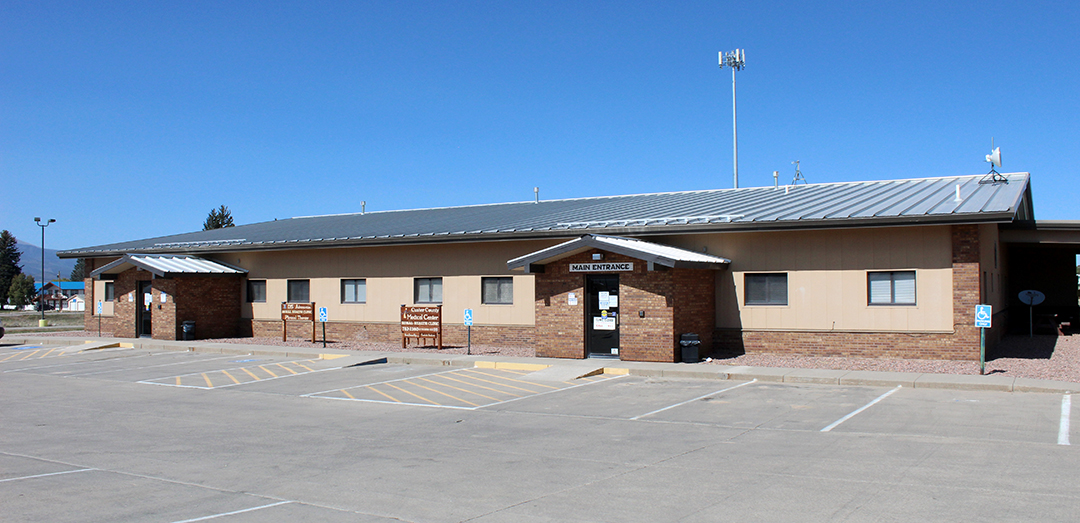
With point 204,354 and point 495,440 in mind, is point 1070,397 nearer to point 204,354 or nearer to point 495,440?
point 495,440

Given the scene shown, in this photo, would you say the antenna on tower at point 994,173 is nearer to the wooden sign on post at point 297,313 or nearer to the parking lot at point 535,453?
the parking lot at point 535,453

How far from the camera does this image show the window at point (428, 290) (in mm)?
24906

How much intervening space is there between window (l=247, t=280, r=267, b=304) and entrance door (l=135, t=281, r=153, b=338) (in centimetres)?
356

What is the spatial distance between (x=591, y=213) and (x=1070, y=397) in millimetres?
14566

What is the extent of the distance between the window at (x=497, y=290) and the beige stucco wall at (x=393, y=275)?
175 millimetres

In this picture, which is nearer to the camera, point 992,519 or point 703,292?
point 992,519

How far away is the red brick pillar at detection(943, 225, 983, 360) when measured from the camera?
17375 millimetres

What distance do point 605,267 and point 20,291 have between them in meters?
108

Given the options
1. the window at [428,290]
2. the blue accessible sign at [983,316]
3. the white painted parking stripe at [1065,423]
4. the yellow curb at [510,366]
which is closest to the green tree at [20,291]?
the window at [428,290]

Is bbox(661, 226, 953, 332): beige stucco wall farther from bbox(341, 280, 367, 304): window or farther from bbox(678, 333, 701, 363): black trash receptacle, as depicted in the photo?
bbox(341, 280, 367, 304): window

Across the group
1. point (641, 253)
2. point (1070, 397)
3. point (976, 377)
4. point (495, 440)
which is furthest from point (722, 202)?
point (495, 440)

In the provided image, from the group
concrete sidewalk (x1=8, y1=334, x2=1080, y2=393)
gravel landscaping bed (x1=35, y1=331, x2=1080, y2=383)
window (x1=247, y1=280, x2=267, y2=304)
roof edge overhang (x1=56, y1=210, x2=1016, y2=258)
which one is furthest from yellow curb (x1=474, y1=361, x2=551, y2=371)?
window (x1=247, y1=280, x2=267, y2=304)

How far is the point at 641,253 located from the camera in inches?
714

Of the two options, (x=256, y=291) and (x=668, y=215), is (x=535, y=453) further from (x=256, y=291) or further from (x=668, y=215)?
(x=256, y=291)
